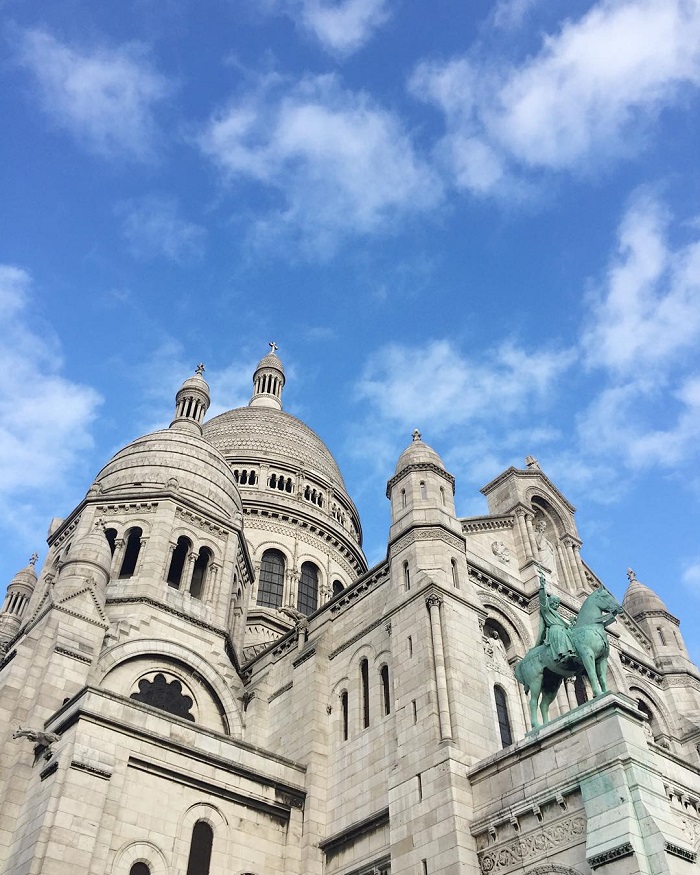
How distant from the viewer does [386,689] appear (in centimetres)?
2541

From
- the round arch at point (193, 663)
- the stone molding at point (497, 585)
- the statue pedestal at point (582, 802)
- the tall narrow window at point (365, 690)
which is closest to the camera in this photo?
the statue pedestal at point (582, 802)

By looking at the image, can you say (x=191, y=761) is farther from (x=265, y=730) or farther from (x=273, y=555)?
(x=273, y=555)

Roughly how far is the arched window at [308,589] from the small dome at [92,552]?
1760cm

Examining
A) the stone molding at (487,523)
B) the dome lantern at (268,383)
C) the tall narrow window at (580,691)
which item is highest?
the dome lantern at (268,383)

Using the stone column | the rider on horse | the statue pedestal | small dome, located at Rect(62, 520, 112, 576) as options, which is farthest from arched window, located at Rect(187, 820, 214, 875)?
the rider on horse

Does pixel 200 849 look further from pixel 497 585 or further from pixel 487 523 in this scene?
pixel 487 523

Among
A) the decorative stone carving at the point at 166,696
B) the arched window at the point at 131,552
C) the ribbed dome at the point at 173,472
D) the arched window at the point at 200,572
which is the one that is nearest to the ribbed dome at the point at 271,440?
the ribbed dome at the point at 173,472

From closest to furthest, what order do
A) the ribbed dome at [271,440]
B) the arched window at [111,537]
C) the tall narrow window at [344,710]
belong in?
the tall narrow window at [344,710] → the arched window at [111,537] → the ribbed dome at [271,440]

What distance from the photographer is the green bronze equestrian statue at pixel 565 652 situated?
66.3 ft

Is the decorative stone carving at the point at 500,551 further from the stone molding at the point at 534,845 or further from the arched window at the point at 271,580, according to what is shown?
the arched window at the point at 271,580

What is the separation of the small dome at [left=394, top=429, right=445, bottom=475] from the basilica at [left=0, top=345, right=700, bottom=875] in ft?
0.40

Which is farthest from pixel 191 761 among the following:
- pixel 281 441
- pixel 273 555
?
pixel 281 441

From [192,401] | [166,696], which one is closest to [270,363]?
[192,401]

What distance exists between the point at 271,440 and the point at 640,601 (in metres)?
27.5
